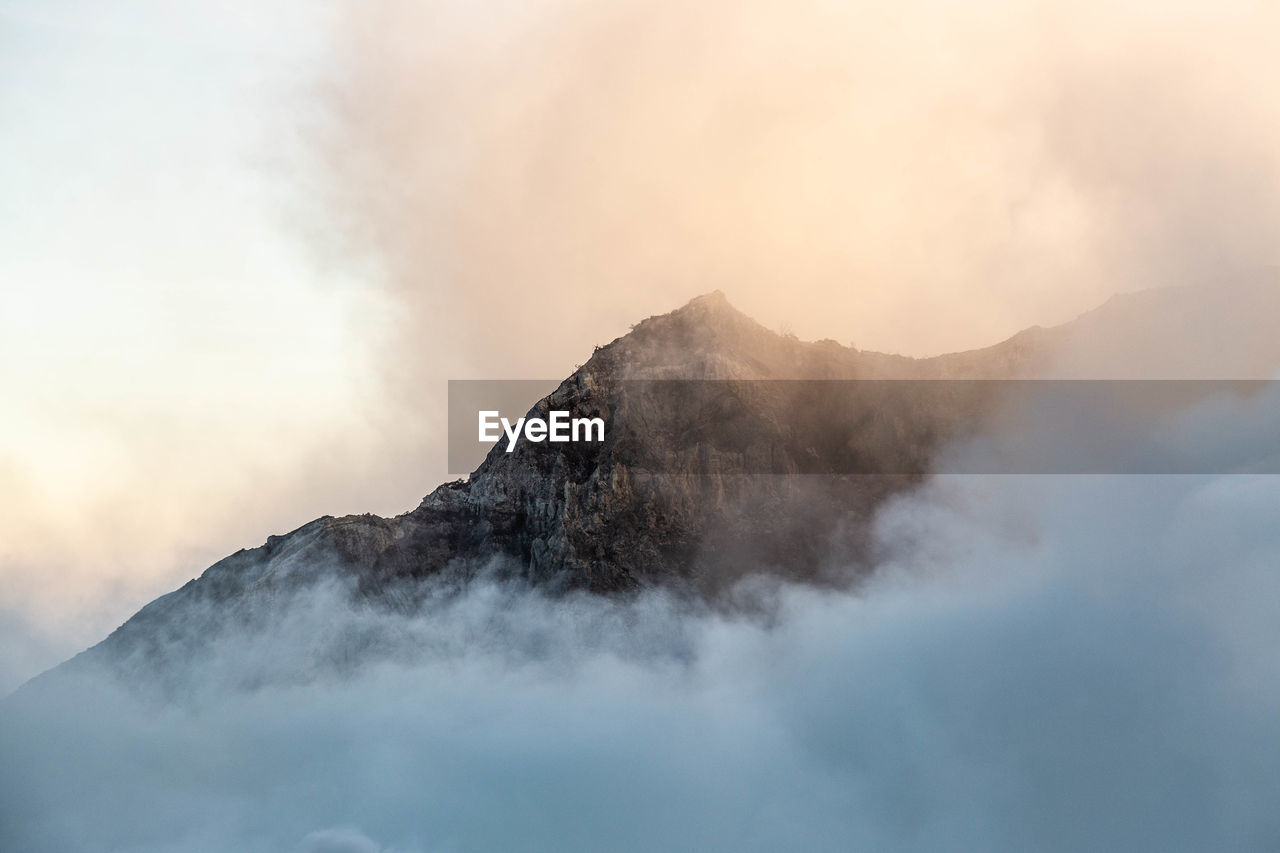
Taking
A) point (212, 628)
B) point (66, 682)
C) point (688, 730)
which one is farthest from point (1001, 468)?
point (66, 682)

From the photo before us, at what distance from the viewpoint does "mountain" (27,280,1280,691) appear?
157000 millimetres

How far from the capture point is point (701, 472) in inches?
6240

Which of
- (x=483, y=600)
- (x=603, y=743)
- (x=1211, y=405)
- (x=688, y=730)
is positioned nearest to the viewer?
(x=1211, y=405)

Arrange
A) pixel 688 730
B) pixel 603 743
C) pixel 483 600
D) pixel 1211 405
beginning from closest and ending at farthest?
pixel 1211 405
pixel 483 600
pixel 688 730
pixel 603 743

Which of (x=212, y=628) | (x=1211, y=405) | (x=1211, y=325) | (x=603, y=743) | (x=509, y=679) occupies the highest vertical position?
(x=1211, y=325)

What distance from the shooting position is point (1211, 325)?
15888 cm

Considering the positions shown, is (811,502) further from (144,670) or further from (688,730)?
(144,670)

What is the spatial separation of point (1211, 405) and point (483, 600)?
122508 mm

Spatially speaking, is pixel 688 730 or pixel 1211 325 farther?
pixel 688 730

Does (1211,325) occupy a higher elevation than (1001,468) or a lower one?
higher

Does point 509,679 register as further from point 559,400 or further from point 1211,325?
point 1211,325

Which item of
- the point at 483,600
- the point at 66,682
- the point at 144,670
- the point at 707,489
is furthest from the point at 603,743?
the point at 66,682

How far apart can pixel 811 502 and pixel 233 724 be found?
111 m

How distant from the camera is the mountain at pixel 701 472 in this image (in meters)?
157
